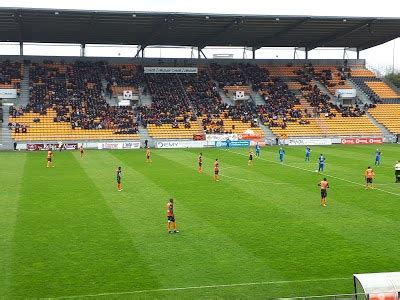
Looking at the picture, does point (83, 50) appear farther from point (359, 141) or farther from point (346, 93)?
point (359, 141)

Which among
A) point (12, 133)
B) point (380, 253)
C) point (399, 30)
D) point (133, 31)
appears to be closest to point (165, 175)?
point (380, 253)

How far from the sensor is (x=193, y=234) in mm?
19578

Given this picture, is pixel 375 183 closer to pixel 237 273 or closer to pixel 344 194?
pixel 344 194

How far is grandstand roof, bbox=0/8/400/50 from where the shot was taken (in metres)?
58.5

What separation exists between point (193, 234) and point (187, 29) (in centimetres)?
4866

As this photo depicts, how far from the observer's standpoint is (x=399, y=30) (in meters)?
68.8

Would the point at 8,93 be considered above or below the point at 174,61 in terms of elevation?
below

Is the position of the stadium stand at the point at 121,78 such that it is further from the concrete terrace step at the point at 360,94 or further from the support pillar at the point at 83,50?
the concrete terrace step at the point at 360,94

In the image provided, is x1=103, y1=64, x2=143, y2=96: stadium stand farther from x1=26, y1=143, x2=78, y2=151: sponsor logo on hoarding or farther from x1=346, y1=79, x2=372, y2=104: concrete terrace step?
x1=346, y1=79, x2=372, y2=104: concrete terrace step

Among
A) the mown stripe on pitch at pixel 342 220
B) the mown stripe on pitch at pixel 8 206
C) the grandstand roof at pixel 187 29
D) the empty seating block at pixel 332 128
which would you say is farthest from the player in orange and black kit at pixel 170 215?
the empty seating block at pixel 332 128

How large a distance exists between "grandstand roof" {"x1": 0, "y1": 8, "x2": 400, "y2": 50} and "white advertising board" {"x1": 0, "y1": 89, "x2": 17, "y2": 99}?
6.93 meters

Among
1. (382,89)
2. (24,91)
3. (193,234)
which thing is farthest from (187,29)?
(193,234)

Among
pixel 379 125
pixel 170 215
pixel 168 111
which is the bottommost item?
pixel 170 215

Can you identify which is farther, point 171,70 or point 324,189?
point 171,70
